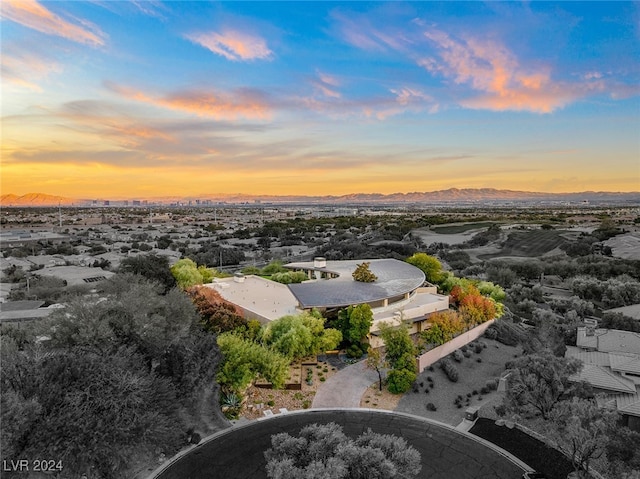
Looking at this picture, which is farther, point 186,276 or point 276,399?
point 186,276

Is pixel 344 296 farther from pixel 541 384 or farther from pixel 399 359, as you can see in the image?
pixel 541 384

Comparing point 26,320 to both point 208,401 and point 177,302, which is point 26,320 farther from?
point 208,401

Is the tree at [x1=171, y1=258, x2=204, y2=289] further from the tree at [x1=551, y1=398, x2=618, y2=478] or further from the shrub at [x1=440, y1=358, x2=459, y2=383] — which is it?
the tree at [x1=551, y1=398, x2=618, y2=478]

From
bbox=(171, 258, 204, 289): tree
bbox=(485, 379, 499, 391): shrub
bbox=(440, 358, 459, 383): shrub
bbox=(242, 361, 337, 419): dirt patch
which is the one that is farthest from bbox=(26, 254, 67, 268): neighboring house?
bbox=(485, 379, 499, 391): shrub

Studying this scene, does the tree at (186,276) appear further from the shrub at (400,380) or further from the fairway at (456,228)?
the fairway at (456,228)

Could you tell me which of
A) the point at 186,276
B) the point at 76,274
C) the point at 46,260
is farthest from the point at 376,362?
the point at 46,260

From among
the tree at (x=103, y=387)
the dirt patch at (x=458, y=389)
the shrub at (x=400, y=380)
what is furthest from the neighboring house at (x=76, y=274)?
the dirt patch at (x=458, y=389)
